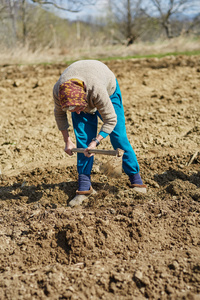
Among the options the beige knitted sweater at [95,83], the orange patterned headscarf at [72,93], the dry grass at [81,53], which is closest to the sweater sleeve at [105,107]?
the beige knitted sweater at [95,83]

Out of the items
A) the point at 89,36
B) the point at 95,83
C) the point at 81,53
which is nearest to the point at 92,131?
the point at 95,83

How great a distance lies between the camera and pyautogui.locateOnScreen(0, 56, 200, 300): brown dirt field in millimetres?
1922

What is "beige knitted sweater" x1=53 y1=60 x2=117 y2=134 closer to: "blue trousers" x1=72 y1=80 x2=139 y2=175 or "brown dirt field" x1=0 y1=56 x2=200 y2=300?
"blue trousers" x1=72 y1=80 x2=139 y2=175

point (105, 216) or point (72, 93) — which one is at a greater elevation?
point (72, 93)

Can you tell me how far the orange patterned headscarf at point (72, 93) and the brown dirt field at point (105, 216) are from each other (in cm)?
107

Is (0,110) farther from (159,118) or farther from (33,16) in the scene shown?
(33,16)

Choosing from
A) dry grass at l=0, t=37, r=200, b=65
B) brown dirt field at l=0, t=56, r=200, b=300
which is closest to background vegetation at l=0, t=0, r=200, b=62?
dry grass at l=0, t=37, r=200, b=65

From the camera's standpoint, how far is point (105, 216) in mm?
2596

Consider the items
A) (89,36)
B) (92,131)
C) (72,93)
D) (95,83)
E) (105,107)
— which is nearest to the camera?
Result: (72,93)

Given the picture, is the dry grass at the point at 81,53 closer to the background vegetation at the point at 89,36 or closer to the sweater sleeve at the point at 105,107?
the background vegetation at the point at 89,36

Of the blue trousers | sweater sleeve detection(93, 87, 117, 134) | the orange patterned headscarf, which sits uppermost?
the orange patterned headscarf

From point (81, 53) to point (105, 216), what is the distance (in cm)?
1055

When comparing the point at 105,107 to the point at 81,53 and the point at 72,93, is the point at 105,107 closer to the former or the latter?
the point at 72,93

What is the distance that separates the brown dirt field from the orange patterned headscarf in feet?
3.50
